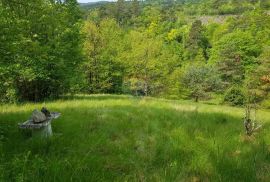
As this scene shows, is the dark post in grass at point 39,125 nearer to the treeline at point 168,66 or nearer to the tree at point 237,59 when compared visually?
the treeline at point 168,66

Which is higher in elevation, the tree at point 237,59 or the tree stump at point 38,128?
the tree stump at point 38,128

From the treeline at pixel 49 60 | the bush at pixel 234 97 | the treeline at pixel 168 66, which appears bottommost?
the bush at pixel 234 97

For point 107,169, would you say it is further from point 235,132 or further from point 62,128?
point 235,132

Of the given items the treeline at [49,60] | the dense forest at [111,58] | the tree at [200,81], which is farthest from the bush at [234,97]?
the treeline at [49,60]

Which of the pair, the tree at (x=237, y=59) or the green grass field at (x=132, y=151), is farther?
the tree at (x=237, y=59)

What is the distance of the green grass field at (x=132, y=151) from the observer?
437 centimetres

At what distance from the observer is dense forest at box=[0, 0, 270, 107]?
9.34 meters

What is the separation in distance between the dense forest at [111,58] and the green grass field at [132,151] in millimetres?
2506

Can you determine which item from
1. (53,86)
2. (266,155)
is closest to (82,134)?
(266,155)

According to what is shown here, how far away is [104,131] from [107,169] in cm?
234

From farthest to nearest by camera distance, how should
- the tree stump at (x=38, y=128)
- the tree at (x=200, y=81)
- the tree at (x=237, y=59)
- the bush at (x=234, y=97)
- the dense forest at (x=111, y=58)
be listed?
the tree at (x=237, y=59)
the tree at (x=200, y=81)
the bush at (x=234, y=97)
the dense forest at (x=111, y=58)
the tree stump at (x=38, y=128)

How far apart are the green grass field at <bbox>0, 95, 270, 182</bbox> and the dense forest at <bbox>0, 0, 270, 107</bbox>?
251cm

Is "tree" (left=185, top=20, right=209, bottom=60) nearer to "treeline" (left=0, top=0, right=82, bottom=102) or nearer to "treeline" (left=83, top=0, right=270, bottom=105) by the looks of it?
"treeline" (left=83, top=0, right=270, bottom=105)

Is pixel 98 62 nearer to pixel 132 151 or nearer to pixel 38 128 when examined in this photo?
pixel 38 128
